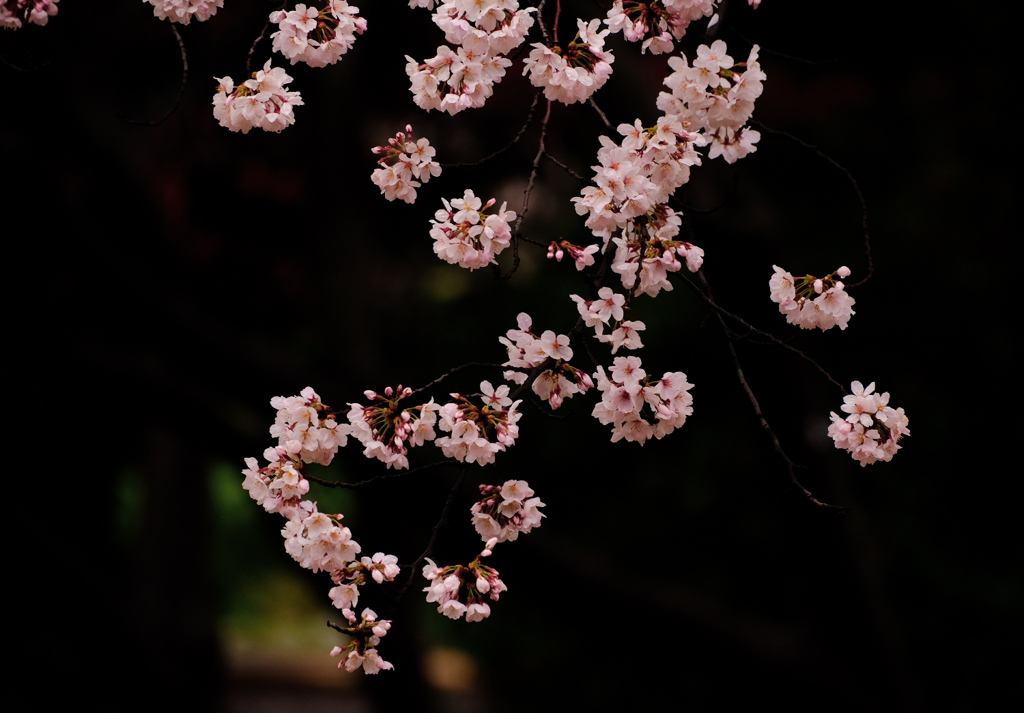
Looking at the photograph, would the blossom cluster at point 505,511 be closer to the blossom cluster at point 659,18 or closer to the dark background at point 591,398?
the blossom cluster at point 659,18

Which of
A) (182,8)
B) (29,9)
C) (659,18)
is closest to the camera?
(659,18)

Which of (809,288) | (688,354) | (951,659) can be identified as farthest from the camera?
(688,354)

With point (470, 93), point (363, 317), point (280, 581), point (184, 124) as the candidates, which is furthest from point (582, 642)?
point (280, 581)

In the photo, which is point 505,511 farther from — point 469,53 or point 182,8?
point 182,8

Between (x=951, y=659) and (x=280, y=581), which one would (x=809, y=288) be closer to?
(x=951, y=659)

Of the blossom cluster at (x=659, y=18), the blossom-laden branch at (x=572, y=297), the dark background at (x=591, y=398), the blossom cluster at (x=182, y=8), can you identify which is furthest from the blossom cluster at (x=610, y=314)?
the dark background at (x=591, y=398)

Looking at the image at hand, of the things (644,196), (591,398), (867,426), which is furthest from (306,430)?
(591,398)
